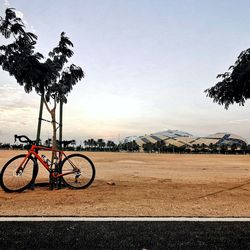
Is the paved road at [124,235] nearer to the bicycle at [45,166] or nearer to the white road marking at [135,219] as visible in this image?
the white road marking at [135,219]

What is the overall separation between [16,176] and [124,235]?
4.51m

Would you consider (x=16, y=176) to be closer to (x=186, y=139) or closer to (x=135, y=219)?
(x=135, y=219)

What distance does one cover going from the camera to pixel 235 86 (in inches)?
367

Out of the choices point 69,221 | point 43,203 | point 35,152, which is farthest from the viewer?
point 35,152

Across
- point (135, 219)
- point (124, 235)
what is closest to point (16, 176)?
point (135, 219)

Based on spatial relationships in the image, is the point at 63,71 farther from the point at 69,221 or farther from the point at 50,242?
the point at 50,242

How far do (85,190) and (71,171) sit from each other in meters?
0.61

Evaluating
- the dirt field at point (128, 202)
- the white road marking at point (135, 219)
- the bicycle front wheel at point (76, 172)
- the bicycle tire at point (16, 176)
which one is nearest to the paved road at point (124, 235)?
the white road marking at point (135, 219)

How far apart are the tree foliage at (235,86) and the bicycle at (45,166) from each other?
470 centimetres

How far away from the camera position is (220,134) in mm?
146250

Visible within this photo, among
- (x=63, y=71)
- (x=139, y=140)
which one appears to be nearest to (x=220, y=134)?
(x=139, y=140)

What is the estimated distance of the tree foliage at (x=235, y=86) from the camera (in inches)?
348

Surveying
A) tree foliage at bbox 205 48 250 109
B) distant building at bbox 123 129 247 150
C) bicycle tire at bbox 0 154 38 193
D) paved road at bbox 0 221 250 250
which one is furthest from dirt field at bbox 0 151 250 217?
distant building at bbox 123 129 247 150

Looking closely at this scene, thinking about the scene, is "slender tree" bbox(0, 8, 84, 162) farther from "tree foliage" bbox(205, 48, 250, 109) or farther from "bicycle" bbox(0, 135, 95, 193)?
"tree foliage" bbox(205, 48, 250, 109)
